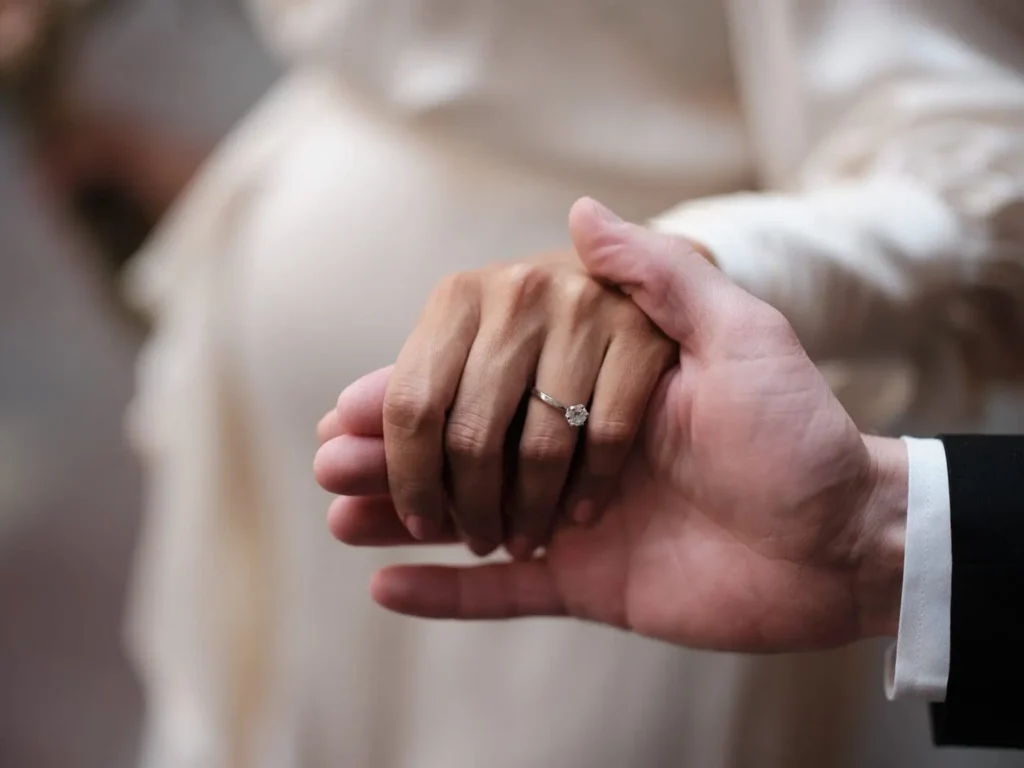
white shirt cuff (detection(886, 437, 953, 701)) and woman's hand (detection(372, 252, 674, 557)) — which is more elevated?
woman's hand (detection(372, 252, 674, 557))

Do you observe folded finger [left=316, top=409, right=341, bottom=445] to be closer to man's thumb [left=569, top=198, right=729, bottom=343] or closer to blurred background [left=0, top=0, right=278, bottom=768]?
man's thumb [left=569, top=198, right=729, bottom=343]

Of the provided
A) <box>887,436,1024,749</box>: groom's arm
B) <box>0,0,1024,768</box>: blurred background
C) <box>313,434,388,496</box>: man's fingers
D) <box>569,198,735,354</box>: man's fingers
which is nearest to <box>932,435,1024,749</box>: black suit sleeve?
<box>887,436,1024,749</box>: groom's arm

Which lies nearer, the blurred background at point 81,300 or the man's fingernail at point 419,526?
the man's fingernail at point 419,526

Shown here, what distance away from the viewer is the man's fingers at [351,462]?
0.33m

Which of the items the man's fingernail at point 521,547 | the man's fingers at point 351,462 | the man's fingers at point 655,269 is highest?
the man's fingers at point 655,269

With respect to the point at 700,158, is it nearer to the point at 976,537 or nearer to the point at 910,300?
the point at 910,300

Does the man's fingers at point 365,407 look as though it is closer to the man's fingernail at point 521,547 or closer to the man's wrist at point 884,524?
the man's fingernail at point 521,547

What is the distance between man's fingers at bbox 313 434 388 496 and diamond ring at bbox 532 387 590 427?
64 millimetres

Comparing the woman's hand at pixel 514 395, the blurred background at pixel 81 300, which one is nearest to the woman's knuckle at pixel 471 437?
the woman's hand at pixel 514 395

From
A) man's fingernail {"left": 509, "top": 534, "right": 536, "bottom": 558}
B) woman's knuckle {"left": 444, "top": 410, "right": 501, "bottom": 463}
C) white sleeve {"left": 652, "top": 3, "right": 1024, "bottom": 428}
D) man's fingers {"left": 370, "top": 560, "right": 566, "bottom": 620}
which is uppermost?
white sleeve {"left": 652, "top": 3, "right": 1024, "bottom": 428}

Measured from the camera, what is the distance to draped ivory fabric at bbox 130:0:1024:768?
0.40 meters

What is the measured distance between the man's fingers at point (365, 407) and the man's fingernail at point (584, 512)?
82 millimetres

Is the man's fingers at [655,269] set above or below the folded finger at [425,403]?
above

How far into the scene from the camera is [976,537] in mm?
314
